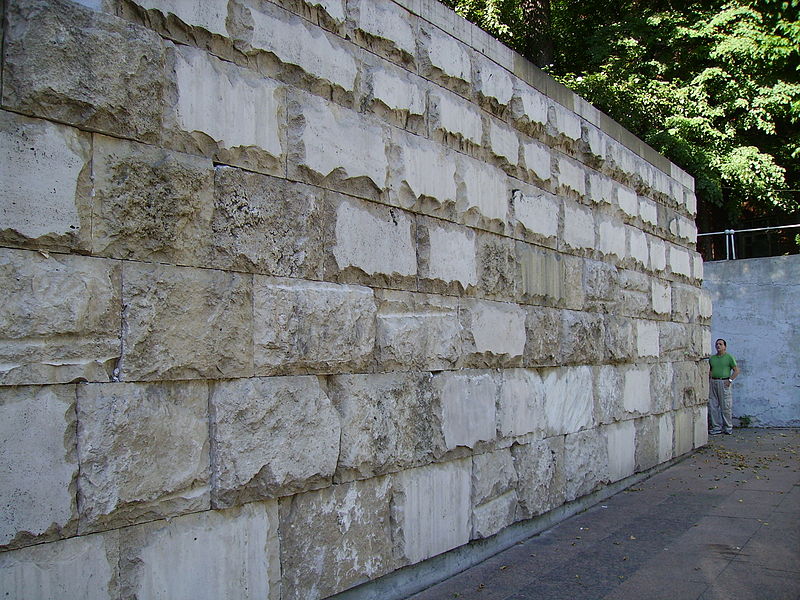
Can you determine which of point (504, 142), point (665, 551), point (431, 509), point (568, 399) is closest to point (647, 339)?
point (568, 399)

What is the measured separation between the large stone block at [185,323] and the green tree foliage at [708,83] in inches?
644

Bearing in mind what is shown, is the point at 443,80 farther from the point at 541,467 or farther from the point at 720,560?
the point at 720,560

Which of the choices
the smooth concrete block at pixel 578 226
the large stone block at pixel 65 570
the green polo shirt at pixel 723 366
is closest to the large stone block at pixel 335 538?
the large stone block at pixel 65 570

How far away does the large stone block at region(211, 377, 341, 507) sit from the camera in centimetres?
328

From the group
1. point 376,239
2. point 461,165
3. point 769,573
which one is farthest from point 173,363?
point 769,573

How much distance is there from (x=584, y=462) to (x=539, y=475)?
0.91 meters

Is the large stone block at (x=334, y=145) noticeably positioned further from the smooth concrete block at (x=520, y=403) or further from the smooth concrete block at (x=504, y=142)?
the smooth concrete block at (x=520, y=403)

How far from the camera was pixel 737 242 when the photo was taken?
1711cm

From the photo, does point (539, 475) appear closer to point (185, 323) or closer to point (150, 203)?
point (185, 323)

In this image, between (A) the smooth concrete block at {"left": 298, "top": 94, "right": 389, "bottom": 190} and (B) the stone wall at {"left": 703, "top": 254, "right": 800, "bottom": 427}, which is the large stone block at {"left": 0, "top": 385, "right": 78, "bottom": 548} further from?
(B) the stone wall at {"left": 703, "top": 254, "right": 800, "bottom": 427}

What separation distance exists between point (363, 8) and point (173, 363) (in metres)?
2.24

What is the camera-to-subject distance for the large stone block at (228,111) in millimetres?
3213

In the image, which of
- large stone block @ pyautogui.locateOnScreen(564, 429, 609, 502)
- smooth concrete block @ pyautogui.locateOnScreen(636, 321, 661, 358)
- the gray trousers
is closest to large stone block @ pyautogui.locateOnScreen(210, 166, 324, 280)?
large stone block @ pyautogui.locateOnScreen(564, 429, 609, 502)

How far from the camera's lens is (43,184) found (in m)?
2.68
